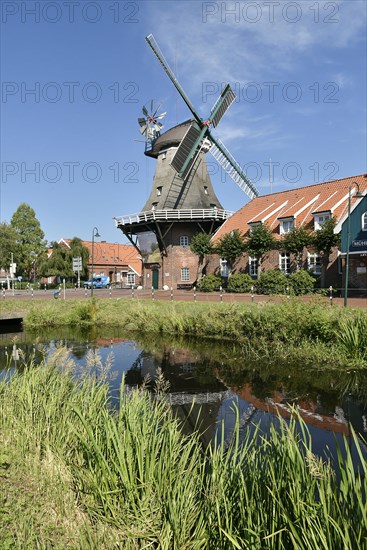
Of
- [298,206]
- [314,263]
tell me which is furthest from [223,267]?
[314,263]

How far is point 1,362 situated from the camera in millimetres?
11383

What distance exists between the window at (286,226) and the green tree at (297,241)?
1577mm

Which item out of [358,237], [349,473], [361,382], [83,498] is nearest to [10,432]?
[83,498]

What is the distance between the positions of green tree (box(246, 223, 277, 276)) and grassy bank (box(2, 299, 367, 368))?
44.0 feet

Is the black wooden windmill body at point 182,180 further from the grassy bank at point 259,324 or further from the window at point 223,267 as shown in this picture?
the grassy bank at point 259,324

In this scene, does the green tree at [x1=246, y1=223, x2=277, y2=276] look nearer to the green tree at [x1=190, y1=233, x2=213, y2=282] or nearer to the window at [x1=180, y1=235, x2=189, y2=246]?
the green tree at [x1=190, y1=233, x2=213, y2=282]

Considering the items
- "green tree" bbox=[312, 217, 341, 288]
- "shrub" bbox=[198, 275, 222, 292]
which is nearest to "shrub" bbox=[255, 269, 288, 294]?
"green tree" bbox=[312, 217, 341, 288]

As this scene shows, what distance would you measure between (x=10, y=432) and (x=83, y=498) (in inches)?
62.1

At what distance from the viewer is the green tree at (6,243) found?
51.6 m

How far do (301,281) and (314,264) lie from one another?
231cm

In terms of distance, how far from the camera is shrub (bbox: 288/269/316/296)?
26.2 metres

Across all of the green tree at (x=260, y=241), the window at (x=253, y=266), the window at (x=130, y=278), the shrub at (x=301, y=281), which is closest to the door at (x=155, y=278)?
the window at (x=253, y=266)

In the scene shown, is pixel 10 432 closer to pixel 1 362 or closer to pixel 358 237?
pixel 1 362

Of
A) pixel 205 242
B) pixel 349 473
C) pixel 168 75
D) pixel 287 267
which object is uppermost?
pixel 168 75
